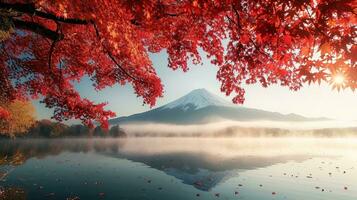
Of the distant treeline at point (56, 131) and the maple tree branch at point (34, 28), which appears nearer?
the maple tree branch at point (34, 28)

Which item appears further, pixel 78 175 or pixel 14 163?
pixel 78 175

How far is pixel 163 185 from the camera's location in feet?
86.2

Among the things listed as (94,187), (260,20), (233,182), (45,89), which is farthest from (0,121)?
(260,20)

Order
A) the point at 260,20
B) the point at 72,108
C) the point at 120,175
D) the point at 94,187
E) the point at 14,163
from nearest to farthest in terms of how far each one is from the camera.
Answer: the point at 260,20
the point at 14,163
the point at 72,108
the point at 94,187
the point at 120,175

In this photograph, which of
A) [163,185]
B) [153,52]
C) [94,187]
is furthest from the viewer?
[163,185]

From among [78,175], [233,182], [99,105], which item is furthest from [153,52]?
[78,175]

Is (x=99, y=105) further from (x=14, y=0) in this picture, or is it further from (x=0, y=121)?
(x=0, y=121)

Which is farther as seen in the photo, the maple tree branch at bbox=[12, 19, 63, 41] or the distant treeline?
the distant treeline

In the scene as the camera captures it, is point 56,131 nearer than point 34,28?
No

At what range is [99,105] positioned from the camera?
1247 cm

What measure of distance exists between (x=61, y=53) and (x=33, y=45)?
1296 millimetres

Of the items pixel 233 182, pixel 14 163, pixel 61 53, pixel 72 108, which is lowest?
pixel 233 182

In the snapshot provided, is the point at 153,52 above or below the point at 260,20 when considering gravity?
above

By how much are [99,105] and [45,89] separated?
2.99 metres
